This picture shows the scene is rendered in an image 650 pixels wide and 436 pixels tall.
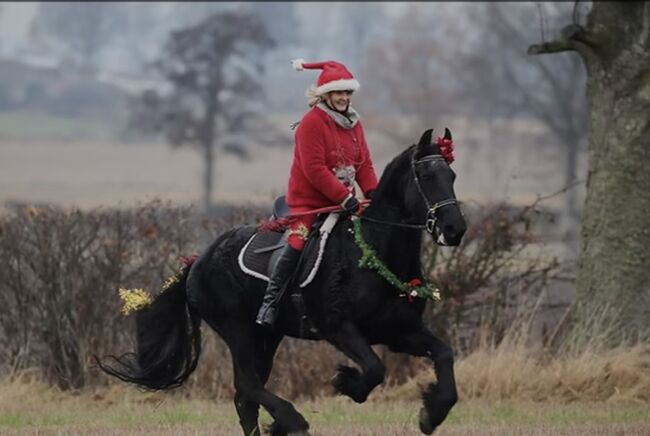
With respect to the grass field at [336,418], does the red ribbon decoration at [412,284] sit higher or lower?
higher

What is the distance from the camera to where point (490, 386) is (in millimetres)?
15945

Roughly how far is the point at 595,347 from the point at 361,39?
172 metres

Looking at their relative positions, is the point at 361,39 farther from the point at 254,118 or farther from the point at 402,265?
the point at 402,265

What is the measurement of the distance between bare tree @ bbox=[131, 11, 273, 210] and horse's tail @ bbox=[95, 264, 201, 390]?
170 ft

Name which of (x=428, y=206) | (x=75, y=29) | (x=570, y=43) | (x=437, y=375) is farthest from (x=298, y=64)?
(x=75, y=29)

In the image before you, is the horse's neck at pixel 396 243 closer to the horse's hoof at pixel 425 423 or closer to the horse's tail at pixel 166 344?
the horse's hoof at pixel 425 423

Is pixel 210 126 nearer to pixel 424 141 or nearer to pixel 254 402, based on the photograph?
pixel 254 402

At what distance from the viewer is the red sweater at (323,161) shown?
38.0 ft

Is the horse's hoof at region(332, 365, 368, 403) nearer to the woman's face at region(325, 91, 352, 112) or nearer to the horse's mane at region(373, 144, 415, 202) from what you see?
the horse's mane at region(373, 144, 415, 202)

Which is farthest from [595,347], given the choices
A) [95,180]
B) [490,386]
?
[95,180]

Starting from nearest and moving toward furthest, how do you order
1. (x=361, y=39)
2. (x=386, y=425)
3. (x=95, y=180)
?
(x=386, y=425), (x=95, y=180), (x=361, y=39)

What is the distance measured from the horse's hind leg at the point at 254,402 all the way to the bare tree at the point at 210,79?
52.2 m

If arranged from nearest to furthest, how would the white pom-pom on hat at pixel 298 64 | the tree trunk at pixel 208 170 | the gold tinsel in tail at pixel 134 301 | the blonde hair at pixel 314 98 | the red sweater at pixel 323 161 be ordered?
the red sweater at pixel 323 161
the blonde hair at pixel 314 98
the white pom-pom on hat at pixel 298 64
the gold tinsel in tail at pixel 134 301
the tree trunk at pixel 208 170

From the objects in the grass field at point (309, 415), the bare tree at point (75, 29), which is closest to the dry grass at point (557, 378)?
the grass field at point (309, 415)
